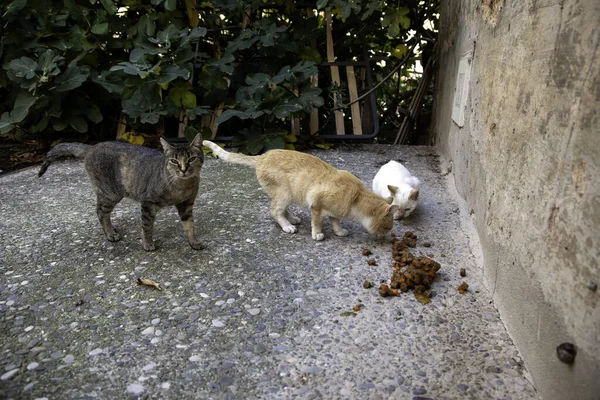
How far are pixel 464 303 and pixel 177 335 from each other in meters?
1.57

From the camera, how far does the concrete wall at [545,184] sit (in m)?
1.49

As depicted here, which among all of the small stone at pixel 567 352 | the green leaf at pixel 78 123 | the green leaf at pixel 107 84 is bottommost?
the small stone at pixel 567 352

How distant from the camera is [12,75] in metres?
5.04

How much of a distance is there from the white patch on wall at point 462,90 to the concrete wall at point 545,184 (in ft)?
2.51

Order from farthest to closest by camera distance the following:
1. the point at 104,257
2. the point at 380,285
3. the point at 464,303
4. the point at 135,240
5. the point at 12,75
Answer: the point at 12,75, the point at 135,240, the point at 104,257, the point at 380,285, the point at 464,303

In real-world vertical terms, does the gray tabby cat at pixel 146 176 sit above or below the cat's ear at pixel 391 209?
above

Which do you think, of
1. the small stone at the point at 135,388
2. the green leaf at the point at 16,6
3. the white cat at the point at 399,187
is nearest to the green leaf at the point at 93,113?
the green leaf at the point at 16,6

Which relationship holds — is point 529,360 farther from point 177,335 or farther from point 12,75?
point 12,75

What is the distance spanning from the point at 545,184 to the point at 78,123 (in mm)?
5299

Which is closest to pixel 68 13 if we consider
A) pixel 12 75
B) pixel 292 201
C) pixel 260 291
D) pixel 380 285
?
pixel 12 75

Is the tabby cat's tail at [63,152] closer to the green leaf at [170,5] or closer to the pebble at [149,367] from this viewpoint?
the pebble at [149,367]

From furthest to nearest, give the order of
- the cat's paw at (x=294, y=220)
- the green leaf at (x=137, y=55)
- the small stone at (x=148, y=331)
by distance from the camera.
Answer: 1. the green leaf at (x=137, y=55)
2. the cat's paw at (x=294, y=220)
3. the small stone at (x=148, y=331)

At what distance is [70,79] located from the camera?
5.12 meters

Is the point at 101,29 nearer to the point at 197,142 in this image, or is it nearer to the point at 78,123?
the point at 78,123
